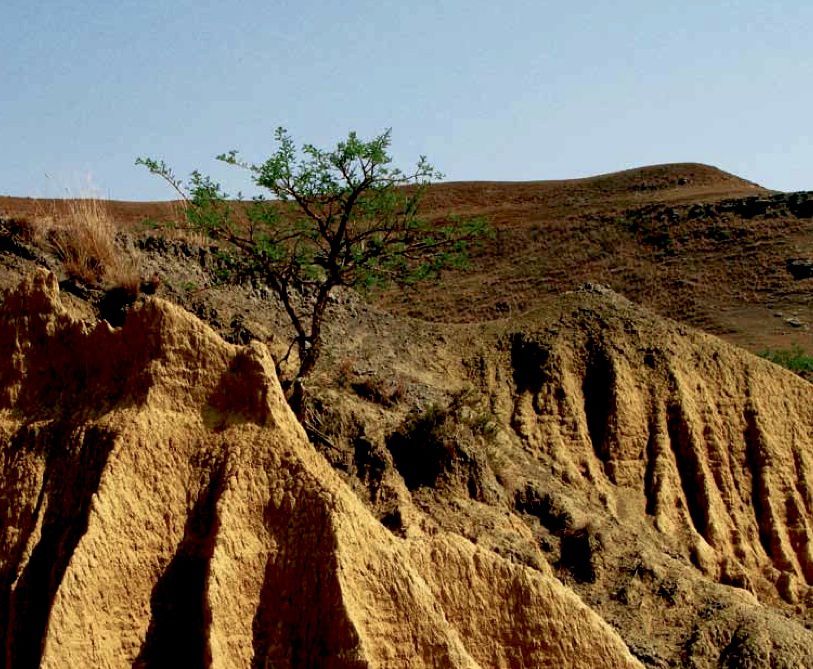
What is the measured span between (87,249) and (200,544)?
8.89m

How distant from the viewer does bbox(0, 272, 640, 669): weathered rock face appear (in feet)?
38.5

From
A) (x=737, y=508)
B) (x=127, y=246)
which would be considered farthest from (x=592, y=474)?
(x=127, y=246)

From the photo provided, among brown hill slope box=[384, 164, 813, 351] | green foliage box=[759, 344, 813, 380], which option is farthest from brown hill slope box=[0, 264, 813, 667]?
brown hill slope box=[384, 164, 813, 351]

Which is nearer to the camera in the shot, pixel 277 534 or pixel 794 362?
pixel 277 534

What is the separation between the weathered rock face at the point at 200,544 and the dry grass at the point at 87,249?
19.3 ft

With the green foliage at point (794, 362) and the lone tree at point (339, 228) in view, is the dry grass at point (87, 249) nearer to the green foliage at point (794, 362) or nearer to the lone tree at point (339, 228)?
the lone tree at point (339, 228)

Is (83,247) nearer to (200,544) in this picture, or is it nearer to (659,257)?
(200,544)

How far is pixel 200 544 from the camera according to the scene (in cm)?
1226

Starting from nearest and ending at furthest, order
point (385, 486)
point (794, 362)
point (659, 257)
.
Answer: point (385, 486), point (794, 362), point (659, 257)

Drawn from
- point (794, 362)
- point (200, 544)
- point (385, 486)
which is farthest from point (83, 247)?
point (794, 362)

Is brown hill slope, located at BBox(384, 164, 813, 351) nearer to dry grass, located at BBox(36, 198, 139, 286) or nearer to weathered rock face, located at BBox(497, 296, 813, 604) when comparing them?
weathered rock face, located at BBox(497, 296, 813, 604)

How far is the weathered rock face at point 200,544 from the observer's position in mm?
11750

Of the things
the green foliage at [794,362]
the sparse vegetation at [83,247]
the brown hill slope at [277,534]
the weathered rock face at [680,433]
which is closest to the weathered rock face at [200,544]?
the brown hill slope at [277,534]

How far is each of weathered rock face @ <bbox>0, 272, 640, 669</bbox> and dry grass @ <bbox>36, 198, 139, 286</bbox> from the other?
5.89 m
